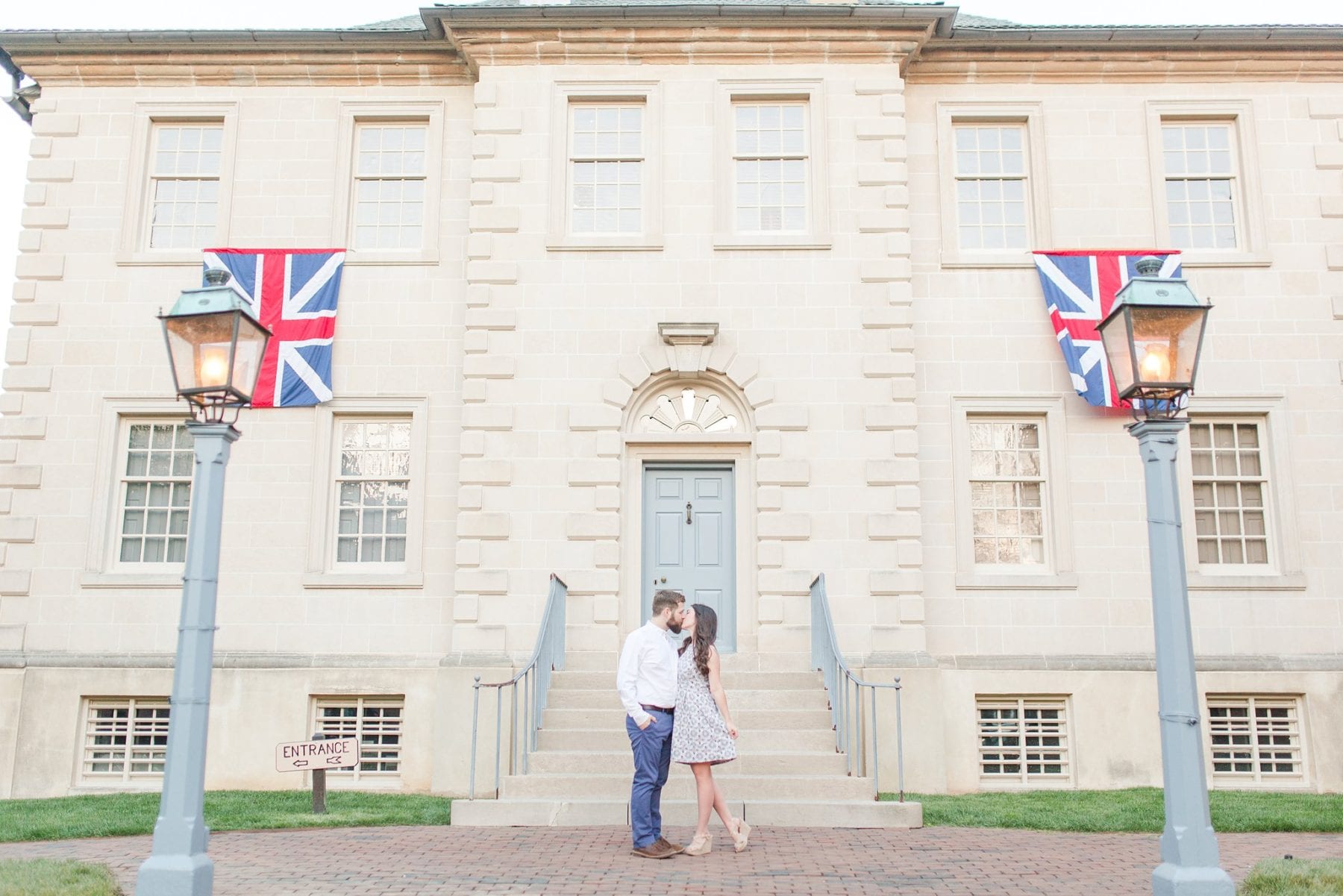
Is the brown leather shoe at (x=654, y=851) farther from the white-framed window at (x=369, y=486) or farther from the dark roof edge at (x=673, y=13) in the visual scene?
the dark roof edge at (x=673, y=13)

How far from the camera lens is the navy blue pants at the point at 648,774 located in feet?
26.4

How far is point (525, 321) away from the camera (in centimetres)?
1277

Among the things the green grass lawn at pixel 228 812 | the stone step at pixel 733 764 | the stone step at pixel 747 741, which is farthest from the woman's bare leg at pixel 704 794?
the green grass lawn at pixel 228 812

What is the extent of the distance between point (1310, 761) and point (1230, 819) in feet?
10.8

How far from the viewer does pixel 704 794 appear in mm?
8109

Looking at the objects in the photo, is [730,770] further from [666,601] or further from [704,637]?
[666,601]

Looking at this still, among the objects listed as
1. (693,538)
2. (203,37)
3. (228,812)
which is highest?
(203,37)

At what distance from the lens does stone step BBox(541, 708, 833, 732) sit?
35.5 feet

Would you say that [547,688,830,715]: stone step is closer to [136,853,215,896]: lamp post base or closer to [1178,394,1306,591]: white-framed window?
[1178,394,1306,591]: white-framed window

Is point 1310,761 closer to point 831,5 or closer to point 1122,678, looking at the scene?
point 1122,678

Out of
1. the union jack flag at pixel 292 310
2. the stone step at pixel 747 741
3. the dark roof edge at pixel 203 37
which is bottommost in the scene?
the stone step at pixel 747 741

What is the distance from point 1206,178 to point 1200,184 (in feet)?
0.27

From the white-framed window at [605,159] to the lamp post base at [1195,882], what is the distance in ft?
29.6

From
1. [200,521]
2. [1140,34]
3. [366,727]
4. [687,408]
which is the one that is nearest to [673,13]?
[687,408]
